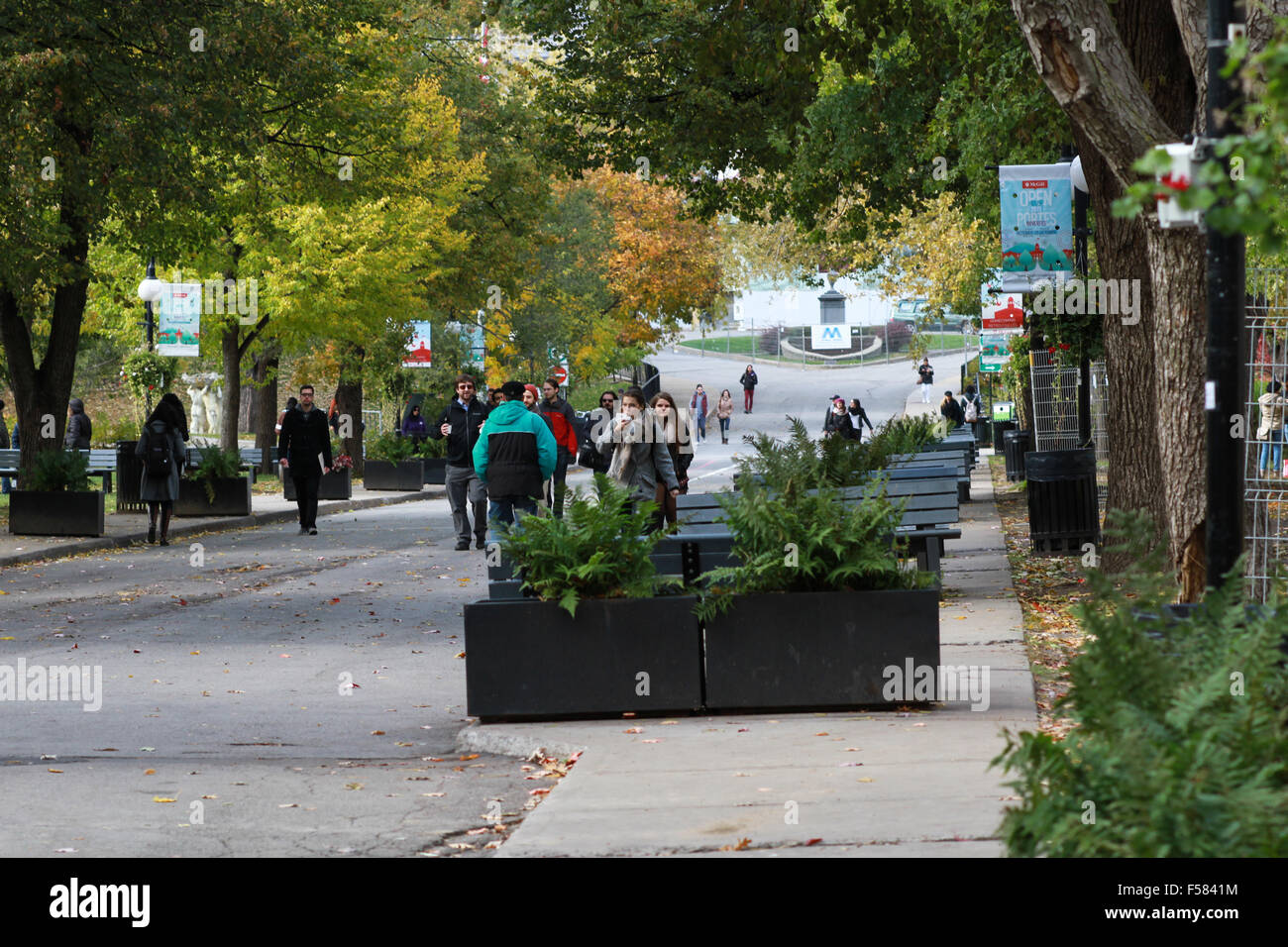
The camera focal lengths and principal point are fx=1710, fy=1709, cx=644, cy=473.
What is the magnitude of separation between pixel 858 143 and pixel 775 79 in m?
3.62

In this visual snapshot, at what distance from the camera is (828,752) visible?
7914 millimetres

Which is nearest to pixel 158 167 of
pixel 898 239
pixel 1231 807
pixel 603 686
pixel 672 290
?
pixel 603 686

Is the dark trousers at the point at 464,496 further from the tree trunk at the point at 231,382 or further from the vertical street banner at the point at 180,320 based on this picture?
the tree trunk at the point at 231,382

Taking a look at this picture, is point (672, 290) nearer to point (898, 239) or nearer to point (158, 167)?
point (898, 239)

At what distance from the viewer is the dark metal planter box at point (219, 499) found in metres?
27.8

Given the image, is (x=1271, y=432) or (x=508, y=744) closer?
(x=508, y=744)

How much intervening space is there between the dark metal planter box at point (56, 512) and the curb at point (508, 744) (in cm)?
1545

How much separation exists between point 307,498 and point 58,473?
133 inches

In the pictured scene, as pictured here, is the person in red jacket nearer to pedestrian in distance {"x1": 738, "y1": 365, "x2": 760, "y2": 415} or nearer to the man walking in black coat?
the man walking in black coat

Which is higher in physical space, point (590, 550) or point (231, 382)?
point (231, 382)

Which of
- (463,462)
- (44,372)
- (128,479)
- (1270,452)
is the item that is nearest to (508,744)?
(1270,452)

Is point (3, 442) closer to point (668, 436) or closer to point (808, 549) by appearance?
Answer: point (668, 436)

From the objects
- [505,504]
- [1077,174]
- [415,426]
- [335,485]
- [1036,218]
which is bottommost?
[335,485]

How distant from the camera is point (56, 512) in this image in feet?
76.3
